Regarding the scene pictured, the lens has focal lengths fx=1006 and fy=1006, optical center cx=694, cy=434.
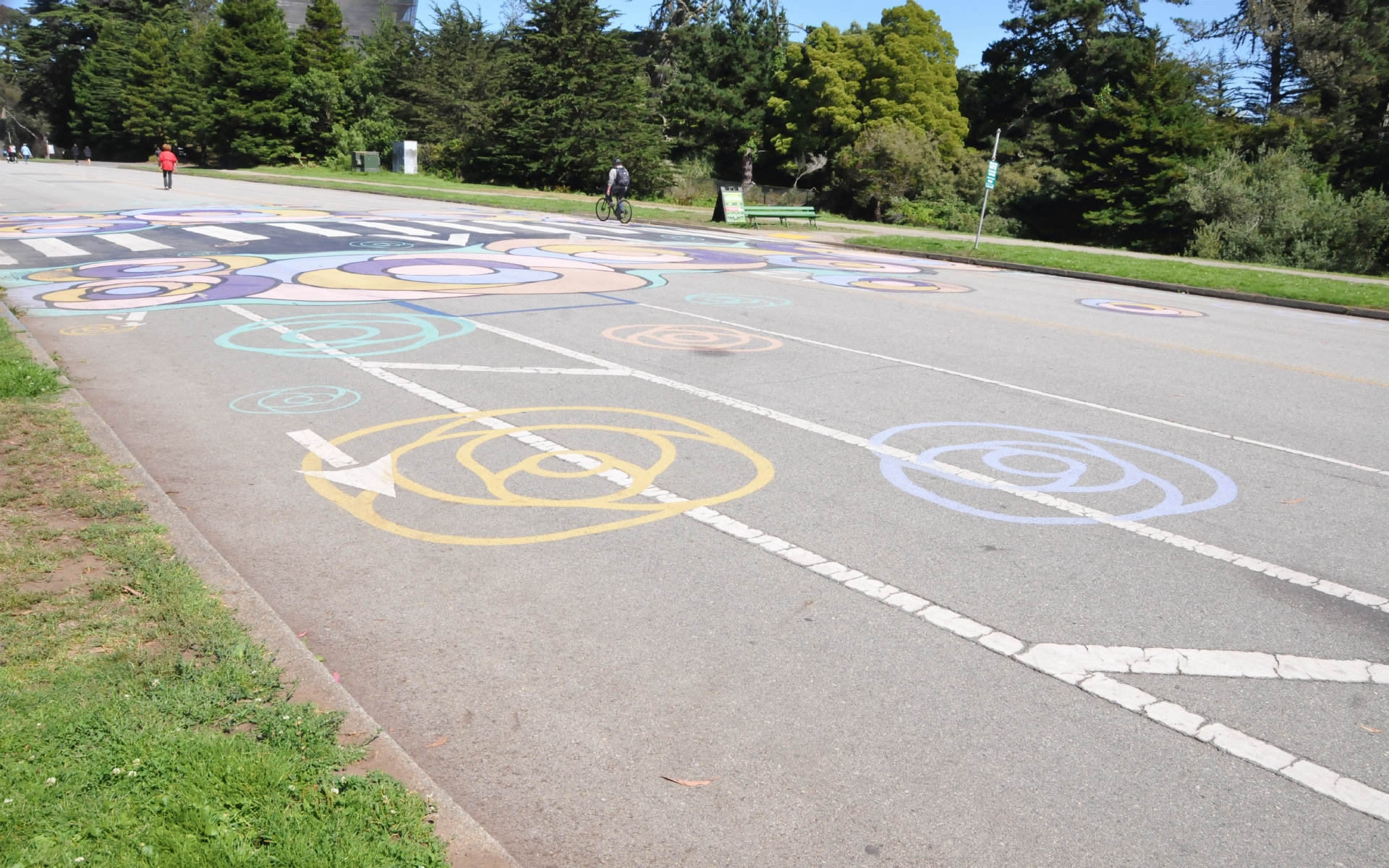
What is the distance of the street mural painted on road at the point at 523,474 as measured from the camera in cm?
559

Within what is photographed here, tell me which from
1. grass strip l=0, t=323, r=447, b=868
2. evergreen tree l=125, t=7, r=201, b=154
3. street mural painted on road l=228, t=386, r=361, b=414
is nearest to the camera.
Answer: grass strip l=0, t=323, r=447, b=868

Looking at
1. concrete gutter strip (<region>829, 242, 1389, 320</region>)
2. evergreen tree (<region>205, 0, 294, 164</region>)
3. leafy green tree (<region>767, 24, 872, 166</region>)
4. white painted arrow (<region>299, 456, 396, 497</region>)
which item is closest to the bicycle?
concrete gutter strip (<region>829, 242, 1389, 320</region>)

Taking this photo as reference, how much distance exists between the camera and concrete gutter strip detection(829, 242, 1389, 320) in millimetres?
17438

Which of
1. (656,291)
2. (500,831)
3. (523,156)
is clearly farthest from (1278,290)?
(523,156)

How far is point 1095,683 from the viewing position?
4.07m

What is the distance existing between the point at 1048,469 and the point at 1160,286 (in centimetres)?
1510

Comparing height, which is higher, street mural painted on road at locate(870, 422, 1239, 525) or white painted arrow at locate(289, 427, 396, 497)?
street mural painted on road at locate(870, 422, 1239, 525)

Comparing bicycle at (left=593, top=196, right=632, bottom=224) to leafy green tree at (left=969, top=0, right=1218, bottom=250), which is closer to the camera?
bicycle at (left=593, top=196, right=632, bottom=224)

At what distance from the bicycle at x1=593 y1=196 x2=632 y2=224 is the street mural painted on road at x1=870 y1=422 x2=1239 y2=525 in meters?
23.0

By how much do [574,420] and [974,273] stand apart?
15539 mm

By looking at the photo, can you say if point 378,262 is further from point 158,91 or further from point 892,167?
point 158,91

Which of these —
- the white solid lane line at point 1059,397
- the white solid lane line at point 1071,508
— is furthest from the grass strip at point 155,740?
the white solid lane line at point 1059,397

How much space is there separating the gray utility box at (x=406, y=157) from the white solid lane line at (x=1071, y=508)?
160 ft

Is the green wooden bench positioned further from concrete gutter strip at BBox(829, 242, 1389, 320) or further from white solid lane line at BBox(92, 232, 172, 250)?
white solid lane line at BBox(92, 232, 172, 250)
